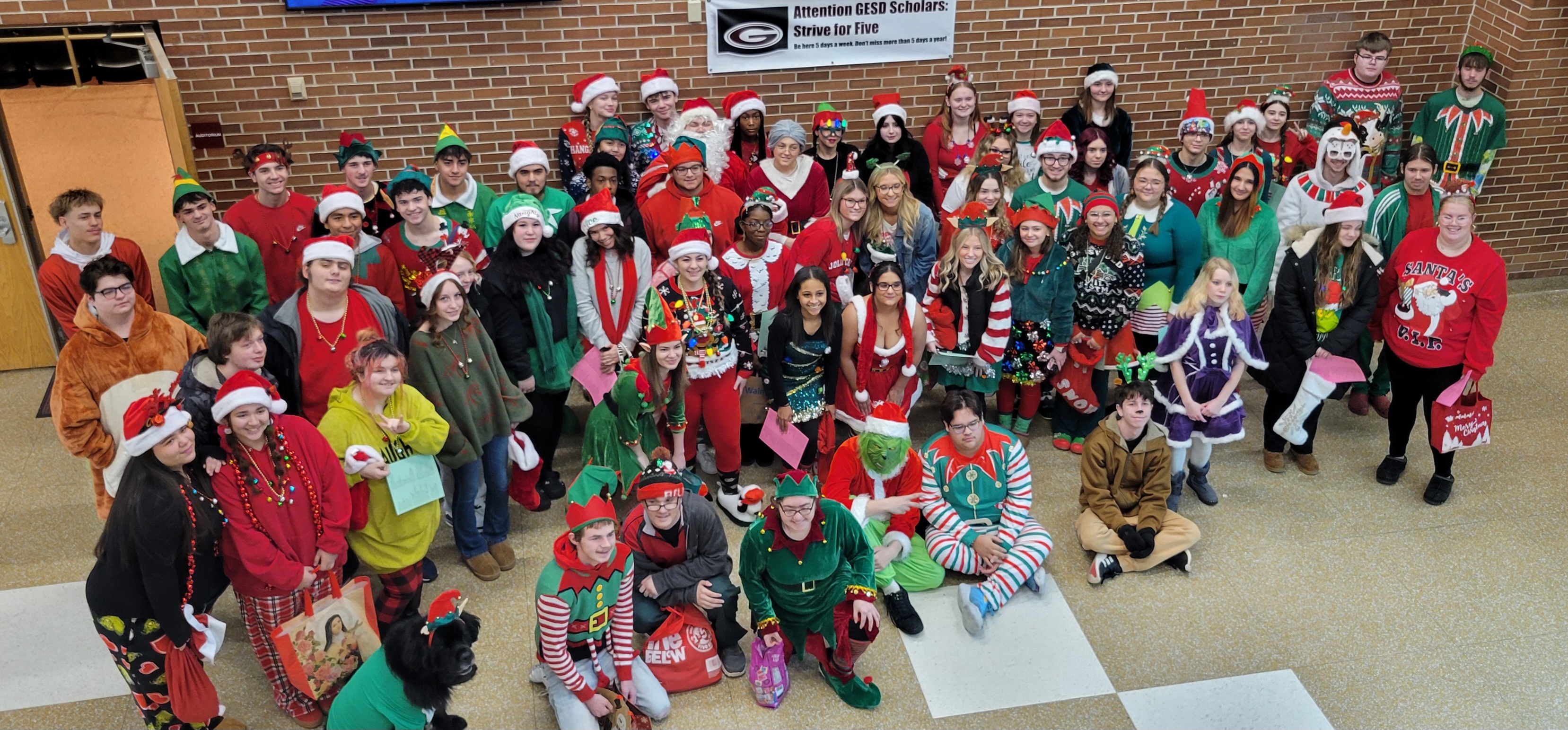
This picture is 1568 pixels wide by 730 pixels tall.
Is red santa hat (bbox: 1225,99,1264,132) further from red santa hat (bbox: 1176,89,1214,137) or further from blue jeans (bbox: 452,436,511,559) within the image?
blue jeans (bbox: 452,436,511,559)

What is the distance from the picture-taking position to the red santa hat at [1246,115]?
6.94 m

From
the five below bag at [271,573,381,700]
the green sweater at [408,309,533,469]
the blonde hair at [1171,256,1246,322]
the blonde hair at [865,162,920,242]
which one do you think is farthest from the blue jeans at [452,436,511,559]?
the blonde hair at [1171,256,1246,322]

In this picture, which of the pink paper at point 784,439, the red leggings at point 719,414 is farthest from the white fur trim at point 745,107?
the pink paper at point 784,439

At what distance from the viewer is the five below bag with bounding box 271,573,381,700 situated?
4184 mm

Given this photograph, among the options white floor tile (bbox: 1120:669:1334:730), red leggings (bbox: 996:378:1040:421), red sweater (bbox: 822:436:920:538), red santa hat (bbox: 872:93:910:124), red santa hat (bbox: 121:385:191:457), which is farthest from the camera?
red santa hat (bbox: 872:93:910:124)

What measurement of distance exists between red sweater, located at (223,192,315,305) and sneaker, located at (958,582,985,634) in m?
3.48

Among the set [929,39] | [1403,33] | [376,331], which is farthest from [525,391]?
[1403,33]

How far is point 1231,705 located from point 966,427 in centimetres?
153

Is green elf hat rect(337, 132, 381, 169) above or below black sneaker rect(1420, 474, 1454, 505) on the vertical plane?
above

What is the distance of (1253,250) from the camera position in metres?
6.21

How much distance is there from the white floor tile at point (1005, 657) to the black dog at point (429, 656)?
1.88 m

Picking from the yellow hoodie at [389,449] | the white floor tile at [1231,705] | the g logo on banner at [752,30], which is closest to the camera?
the yellow hoodie at [389,449]

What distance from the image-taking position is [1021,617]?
509 centimetres

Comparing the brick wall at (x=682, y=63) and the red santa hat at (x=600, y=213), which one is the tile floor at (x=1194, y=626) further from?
the brick wall at (x=682, y=63)
